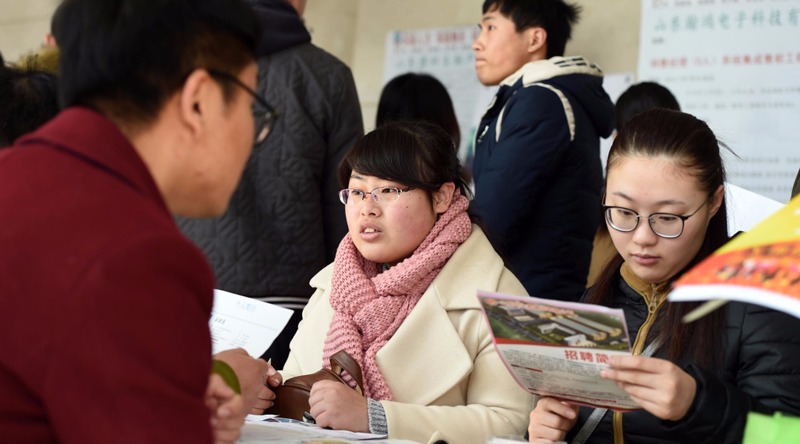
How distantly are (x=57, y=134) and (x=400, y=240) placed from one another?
51.1 inches

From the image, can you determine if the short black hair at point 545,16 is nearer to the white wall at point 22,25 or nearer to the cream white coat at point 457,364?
the cream white coat at point 457,364

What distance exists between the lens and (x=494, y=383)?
2168 mm

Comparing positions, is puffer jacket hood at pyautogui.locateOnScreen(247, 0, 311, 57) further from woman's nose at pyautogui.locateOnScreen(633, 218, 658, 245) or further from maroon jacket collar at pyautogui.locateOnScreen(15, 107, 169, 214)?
maroon jacket collar at pyautogui.locateOnScreen(15, 107, 169, 214)

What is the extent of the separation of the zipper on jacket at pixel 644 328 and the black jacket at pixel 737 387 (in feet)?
0.04

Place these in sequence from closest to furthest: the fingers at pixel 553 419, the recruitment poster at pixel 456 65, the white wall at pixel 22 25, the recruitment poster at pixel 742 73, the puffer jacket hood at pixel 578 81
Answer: the fingers at pixel 553 419 < the puffer jacket hood at pixel 578 81 < the recruitment poster at pixel 742 73 < the recruitment poster at pixel 456 65 < the white wall at pixel 22 25

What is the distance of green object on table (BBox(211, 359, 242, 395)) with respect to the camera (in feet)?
4.67

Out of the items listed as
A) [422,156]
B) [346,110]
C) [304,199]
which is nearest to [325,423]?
Answer: [422,156]

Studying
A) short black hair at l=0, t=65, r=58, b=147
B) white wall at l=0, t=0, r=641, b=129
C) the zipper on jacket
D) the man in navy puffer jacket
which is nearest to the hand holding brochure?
the zipper on jacket

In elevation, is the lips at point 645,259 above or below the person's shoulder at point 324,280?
above

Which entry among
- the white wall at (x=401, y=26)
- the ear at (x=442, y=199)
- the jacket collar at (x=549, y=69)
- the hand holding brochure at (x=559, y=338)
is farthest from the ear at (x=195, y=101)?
the white wall at (x=401, y=26)

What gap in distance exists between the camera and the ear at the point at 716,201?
1.97 m

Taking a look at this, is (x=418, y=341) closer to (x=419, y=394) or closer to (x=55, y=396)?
(x=419, y=394)

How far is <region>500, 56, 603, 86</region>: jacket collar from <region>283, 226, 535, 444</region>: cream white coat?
974 millimetres

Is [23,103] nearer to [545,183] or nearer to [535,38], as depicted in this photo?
[545,183]
